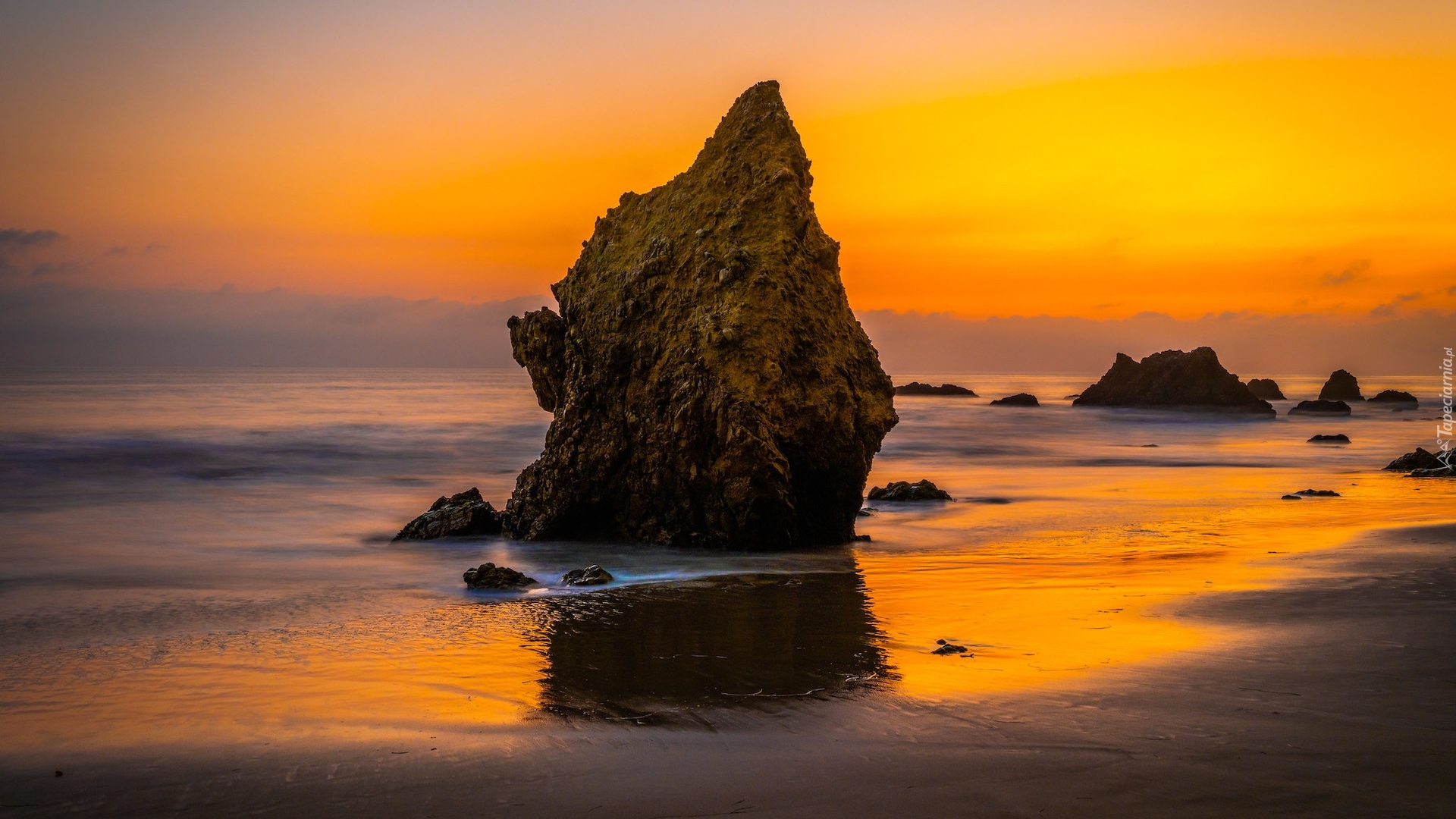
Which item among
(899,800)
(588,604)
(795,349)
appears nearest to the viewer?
(899,800)

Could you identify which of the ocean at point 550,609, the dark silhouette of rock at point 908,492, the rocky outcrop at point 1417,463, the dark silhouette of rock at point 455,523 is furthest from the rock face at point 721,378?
the rocky outcrop at point 1417,463

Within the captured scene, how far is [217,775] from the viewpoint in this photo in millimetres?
4699

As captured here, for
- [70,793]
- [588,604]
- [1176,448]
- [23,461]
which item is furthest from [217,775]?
[1176,448]

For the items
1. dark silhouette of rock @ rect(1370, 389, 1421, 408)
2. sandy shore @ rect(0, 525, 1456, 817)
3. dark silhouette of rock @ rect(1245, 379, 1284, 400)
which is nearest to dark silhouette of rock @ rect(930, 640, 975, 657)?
sandy shore @ rect(0, 525, 1456, 817)

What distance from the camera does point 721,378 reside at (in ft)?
38.3

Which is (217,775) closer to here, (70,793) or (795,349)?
(70,793)

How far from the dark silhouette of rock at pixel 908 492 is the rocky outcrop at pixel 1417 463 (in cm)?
1002

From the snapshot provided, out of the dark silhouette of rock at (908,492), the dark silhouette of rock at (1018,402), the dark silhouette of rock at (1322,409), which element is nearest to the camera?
the dark silhouette of rock at (908,492)

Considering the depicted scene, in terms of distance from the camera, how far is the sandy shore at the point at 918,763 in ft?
13.8

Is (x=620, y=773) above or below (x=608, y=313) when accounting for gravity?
below

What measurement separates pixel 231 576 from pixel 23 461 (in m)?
14.5

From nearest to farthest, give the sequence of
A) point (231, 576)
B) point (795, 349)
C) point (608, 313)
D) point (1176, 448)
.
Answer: point (231, 576) → point (795, 349) → point (608, 313) → point (1176, 448)

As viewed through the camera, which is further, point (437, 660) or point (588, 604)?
point (588, 604)

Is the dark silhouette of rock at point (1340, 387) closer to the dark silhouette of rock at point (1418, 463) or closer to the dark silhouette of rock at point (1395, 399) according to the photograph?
the dark silhouette of rock at point (1395, 399)
